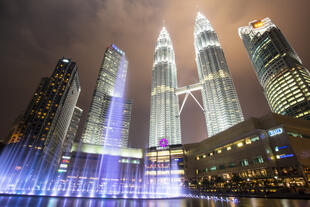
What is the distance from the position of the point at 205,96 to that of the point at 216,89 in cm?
1736

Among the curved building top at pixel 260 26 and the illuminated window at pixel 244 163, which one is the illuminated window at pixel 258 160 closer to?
the illuminated window at pixel 244 163

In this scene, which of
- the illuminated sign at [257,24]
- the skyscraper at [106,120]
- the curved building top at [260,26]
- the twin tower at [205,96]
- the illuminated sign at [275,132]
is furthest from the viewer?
the skyscraper at [106,120]

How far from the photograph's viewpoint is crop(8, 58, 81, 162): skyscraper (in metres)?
97.4

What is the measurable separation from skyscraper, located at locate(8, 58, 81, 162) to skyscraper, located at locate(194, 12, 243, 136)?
4889 inches

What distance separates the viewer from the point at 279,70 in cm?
11681

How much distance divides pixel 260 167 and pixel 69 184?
11437 cm

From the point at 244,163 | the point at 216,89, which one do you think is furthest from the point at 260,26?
the point at 244,163

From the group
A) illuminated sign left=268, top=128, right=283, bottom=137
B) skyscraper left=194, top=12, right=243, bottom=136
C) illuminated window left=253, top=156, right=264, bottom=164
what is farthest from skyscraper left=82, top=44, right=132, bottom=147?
illuminated sign left=268, top=128, right=283, bottom=137

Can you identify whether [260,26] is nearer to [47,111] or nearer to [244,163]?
[244,163]

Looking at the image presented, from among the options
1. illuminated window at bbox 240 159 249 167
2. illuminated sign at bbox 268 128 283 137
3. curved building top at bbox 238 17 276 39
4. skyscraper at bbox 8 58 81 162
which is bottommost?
illuminated window at bbox 240 159 249 167

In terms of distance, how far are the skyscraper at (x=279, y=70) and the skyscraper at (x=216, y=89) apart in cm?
2550

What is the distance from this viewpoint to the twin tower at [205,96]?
13325 cm

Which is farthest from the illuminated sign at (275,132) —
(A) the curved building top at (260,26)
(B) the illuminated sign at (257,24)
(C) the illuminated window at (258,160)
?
(B) the illuminated sign at (257,24)

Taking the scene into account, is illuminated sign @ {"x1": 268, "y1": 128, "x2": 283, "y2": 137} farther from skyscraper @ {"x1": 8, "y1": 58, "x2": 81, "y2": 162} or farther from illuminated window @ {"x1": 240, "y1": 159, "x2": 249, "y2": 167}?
skyscraper @ {"x1": 8, "y1": 58, "x2": 81, "y2": 162}
